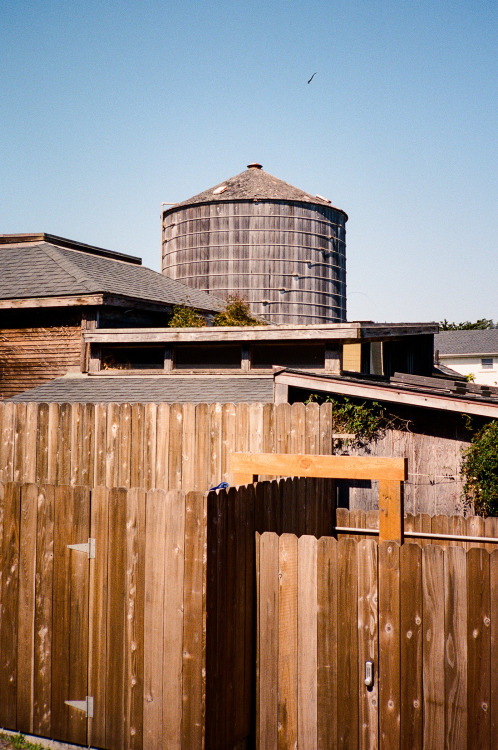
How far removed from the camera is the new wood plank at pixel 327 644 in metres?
4.56

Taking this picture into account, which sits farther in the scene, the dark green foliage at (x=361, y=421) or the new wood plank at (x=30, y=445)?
the dark green foliage at (x=361, y=421)

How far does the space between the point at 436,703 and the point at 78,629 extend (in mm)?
2341

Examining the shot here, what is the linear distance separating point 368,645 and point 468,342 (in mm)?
51925

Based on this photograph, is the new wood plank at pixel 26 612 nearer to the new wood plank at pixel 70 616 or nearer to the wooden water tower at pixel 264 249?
the new wood plank at pixel 70 616

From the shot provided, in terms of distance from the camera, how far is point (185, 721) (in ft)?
14.4

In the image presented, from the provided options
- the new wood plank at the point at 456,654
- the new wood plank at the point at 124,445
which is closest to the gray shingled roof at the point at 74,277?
the new wood plank at the point at 124,445

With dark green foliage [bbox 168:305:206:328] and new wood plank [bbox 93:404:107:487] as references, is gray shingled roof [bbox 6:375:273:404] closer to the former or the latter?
new wood plank [bbox 93:404:107:487]

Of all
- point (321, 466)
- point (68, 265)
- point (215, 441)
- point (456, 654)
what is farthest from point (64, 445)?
point (68, 265)

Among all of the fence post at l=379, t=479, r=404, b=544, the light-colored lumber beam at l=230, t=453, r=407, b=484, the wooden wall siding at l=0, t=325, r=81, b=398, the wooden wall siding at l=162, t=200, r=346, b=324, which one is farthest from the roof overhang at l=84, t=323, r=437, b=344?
the wooden wall siding at l=162, t=200, r=346, b=324

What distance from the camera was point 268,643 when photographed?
15.7 ft

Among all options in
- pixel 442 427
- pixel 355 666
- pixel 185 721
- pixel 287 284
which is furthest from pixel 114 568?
pixel 287 284

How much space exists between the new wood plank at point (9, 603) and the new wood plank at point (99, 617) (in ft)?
2.05

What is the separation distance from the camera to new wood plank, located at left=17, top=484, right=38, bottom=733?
16.0 ft

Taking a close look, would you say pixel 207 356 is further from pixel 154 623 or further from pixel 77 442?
pixel 154 623
